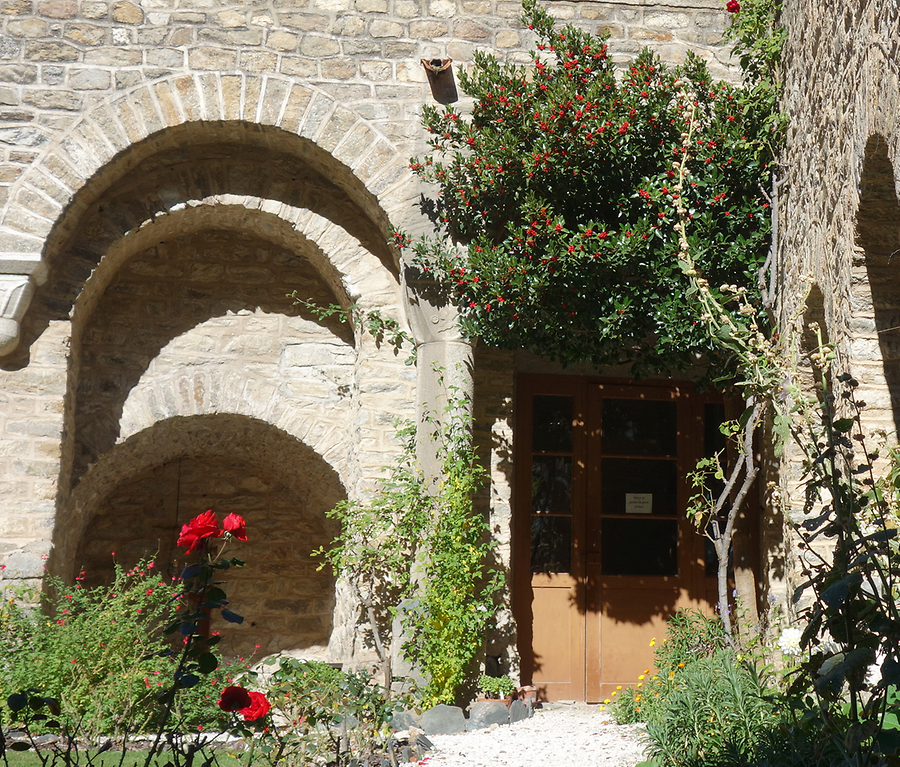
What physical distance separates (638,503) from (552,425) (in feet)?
2.67

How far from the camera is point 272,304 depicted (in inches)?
236

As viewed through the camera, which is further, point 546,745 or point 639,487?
point 639,487

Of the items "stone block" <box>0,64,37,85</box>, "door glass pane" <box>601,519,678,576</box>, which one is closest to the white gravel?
"door glass pane" <box>601,519,678,576</box>

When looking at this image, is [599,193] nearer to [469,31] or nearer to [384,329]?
[469,31]

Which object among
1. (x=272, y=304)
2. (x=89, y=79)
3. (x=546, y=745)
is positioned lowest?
(x=546, y=745)

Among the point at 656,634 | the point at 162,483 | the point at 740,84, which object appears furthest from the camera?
the point at 162,483

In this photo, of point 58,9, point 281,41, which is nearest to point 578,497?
point 281,41

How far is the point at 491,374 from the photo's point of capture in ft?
18.4

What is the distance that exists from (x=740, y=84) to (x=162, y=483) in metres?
5.01

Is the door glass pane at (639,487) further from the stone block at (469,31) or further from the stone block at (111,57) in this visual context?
the stone block at (111,57)

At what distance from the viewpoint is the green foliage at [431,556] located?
4.77 meters

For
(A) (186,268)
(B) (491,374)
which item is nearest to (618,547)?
(B) (491,374)

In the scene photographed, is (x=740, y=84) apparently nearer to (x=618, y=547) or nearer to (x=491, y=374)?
(x=491, y=374)

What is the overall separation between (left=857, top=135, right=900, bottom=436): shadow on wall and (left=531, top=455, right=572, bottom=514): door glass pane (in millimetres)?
2413
